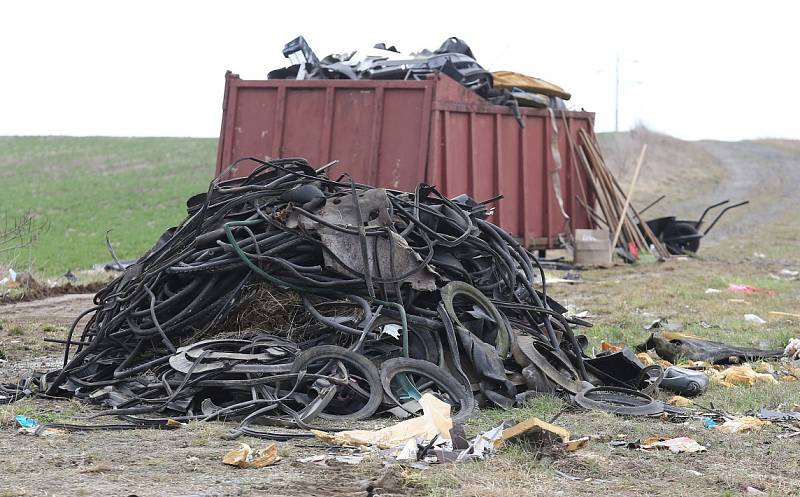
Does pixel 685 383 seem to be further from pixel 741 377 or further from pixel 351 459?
pixel 351 459

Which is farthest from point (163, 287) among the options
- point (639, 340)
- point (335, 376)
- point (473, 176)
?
point (473, 176)

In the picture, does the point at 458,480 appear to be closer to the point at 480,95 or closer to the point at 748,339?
the point at 748,339

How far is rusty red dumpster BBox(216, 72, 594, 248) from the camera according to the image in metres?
12.5

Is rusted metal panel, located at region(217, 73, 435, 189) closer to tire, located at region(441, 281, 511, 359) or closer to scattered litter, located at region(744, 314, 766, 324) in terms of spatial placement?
scattered litter, located at region(744, 314, 766, 324)

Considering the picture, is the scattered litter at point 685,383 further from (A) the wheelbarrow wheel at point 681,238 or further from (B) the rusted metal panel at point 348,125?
(A) the wheelbarrow wheel at point 681,238

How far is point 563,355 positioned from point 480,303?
64 centimetres

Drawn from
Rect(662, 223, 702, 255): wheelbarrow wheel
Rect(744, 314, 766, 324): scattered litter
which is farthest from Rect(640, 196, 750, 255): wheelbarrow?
Rect(744, 314, 766, 324): scattered litter

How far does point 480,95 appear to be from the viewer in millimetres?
14172

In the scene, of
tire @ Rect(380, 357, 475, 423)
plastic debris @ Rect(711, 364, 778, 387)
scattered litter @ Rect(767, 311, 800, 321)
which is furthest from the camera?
scattered litter @ Rect(767, 311, 800, 321)

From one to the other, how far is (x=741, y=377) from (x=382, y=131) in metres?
7.07

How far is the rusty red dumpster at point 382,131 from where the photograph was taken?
40.9 feet

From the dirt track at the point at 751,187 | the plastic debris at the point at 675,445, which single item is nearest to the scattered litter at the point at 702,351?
the plastic debris at the point at 675,445

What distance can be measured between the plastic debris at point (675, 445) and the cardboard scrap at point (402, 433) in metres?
0.94

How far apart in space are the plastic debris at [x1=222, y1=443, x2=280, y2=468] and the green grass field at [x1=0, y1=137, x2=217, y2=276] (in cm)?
864
